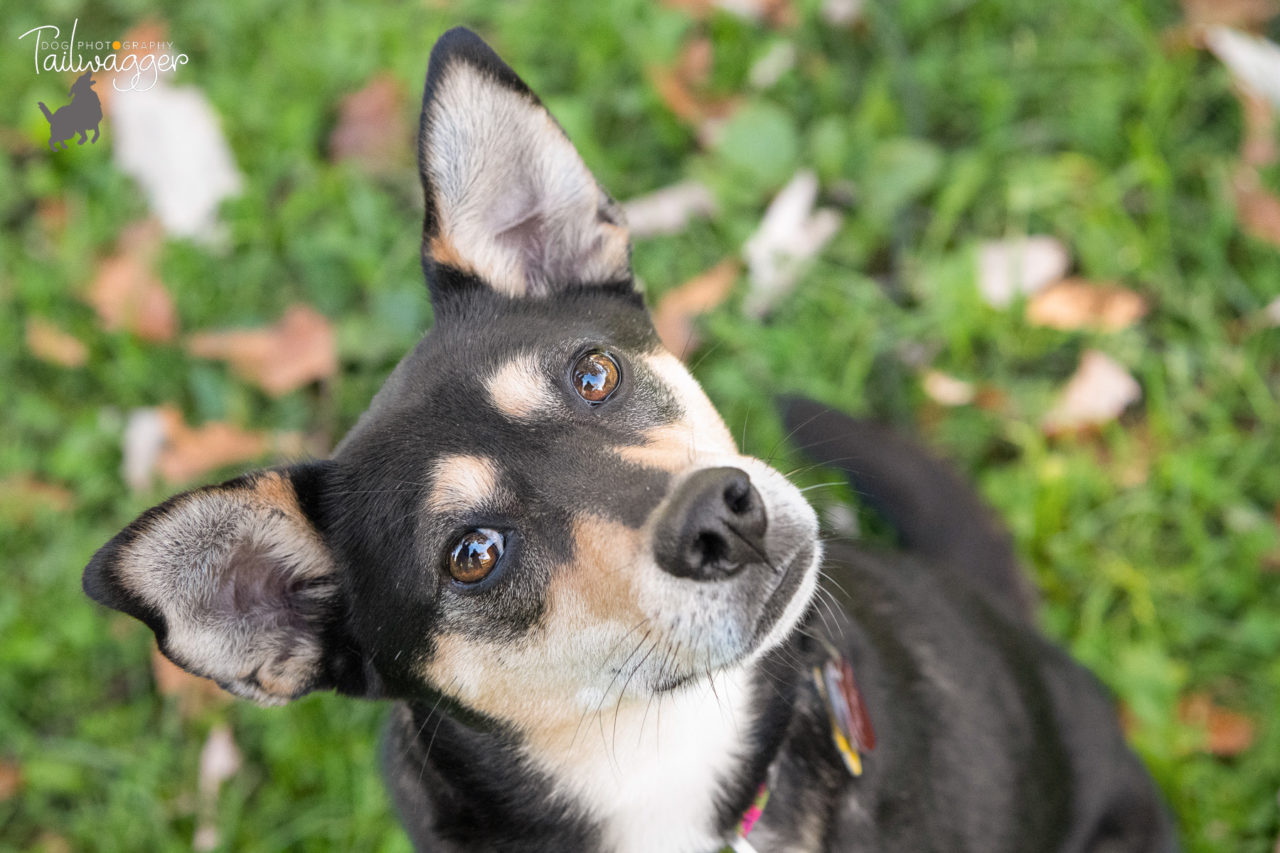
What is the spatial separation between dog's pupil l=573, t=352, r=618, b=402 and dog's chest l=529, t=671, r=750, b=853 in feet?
2.55

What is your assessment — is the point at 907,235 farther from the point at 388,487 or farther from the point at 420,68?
the point at 388,487

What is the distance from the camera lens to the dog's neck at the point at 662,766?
2.52 metres

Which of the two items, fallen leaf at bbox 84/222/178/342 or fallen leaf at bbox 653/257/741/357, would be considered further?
fallen leaf at bbox 84/222/178/342

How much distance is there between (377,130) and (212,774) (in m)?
2.96

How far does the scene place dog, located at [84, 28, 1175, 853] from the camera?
86.4 inches

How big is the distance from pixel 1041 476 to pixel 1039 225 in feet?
3.77

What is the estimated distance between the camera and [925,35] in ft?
15.0

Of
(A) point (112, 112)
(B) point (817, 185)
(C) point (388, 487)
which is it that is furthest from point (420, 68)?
(C) point (388, 487)

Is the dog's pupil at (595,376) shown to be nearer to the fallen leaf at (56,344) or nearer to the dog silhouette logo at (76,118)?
the fallen leaf at (56,344)

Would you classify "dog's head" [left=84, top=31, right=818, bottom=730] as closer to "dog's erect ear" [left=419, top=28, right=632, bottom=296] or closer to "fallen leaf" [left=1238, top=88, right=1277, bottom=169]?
"dog's erect ear" [left=419, top=28, right=632, bottom=296]

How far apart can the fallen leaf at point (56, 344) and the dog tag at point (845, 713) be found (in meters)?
3.80

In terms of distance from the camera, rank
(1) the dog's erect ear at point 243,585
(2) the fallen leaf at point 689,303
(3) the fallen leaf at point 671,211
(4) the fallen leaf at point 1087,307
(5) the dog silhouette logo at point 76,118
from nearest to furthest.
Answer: (1) the dog's erect ear at point 243,585 → (4) the fallen leaf at point 1087,307 → (2) the fallen leaf at point 689,303 → (3) the fallen leaf at point 671,211 → (5) the dog silhouette logo at point 76,118

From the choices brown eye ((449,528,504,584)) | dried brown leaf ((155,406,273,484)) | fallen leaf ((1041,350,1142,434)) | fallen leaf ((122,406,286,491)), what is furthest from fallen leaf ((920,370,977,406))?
dried brown leaf ((155,406,273,484))

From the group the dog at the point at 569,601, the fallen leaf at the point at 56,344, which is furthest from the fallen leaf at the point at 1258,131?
the fallen leaf at the point at 56,344
